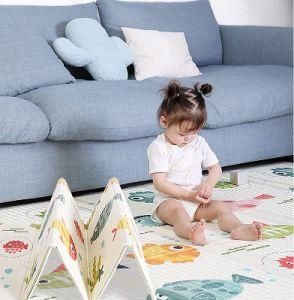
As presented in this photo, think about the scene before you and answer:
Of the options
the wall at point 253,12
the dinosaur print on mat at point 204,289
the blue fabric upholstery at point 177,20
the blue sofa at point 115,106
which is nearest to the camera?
the dinosaur print on mat at point 204,289

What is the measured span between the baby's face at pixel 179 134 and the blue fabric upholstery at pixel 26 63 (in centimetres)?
82

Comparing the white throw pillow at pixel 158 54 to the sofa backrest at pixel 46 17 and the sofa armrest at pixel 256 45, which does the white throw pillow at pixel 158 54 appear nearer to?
the sofa backrest at pixel 46 17

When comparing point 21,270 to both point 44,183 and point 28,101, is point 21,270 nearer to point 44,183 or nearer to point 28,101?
point 44,183

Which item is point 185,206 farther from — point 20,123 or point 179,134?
point 20,123

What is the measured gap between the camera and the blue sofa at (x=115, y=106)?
261cm

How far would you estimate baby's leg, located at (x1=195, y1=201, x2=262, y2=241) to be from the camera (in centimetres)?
216

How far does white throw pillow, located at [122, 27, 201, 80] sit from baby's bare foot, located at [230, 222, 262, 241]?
4.46 ft

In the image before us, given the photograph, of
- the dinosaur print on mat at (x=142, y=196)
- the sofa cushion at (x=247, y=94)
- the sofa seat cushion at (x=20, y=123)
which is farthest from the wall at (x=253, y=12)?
the sofa seat cushion at (x=20, y=123)

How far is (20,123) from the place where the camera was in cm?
251

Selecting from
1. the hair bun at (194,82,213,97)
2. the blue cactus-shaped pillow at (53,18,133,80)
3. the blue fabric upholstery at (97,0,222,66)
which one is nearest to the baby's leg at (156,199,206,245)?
the hair bun at (194,82,213,97)

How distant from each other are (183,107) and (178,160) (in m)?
0.21

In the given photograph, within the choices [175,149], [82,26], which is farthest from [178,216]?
[82,26]

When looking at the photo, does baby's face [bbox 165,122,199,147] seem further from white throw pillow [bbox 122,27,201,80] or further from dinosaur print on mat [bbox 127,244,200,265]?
white throw pillow [bbox 122,27,201,80]

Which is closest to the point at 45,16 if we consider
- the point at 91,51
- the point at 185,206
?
the point at 91,51
